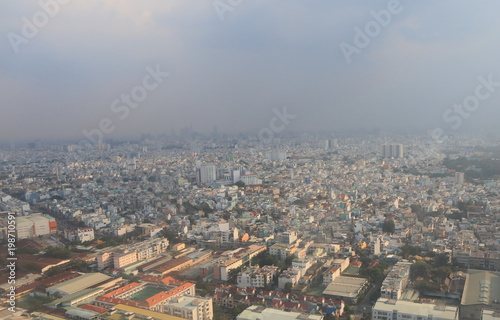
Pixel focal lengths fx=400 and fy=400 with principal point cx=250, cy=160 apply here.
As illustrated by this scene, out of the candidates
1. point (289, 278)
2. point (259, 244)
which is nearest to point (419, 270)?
point (289, 278)

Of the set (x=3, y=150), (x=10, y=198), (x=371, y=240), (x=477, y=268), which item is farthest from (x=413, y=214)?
(x=3, y=150)

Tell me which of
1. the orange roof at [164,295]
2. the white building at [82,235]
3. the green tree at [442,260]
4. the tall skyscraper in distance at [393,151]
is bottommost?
the white building at [82,235]

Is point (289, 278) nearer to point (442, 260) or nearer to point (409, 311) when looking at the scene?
point (409, 311)

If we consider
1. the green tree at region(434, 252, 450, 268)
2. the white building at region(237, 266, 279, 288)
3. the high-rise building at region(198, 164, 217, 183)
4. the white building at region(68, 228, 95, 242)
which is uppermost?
the high-rise building at region(198, 164, 217, 183)

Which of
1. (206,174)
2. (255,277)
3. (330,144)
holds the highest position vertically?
(330,144)

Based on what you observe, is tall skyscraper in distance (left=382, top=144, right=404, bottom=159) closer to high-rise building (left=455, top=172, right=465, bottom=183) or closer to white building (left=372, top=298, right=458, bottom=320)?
high-rise building (left=455, top=172, right=465, bottom=183)

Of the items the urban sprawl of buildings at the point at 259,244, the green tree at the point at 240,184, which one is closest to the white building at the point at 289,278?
the urban sprawl of buildings at the point at 259,244

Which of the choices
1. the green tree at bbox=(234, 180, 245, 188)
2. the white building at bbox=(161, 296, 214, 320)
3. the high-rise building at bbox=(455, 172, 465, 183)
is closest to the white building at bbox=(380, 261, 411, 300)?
the white building at bbox=(161, 296, 214, 320)

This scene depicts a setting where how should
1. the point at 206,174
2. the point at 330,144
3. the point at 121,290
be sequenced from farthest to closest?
the point at 330,144 < the point at 206,174 < the point at 121,290

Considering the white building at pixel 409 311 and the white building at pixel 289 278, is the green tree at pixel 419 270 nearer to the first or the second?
the white building at pixel 409 311

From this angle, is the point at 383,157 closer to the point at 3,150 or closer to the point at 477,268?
the point at 477,268

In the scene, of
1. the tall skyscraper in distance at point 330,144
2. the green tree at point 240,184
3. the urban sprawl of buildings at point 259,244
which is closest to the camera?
the urban sprawl of buildings at point 259,244

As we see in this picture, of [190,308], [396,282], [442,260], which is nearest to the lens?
[190,308]

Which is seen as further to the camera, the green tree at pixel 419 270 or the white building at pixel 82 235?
Result: the white building at pixel 82 235
